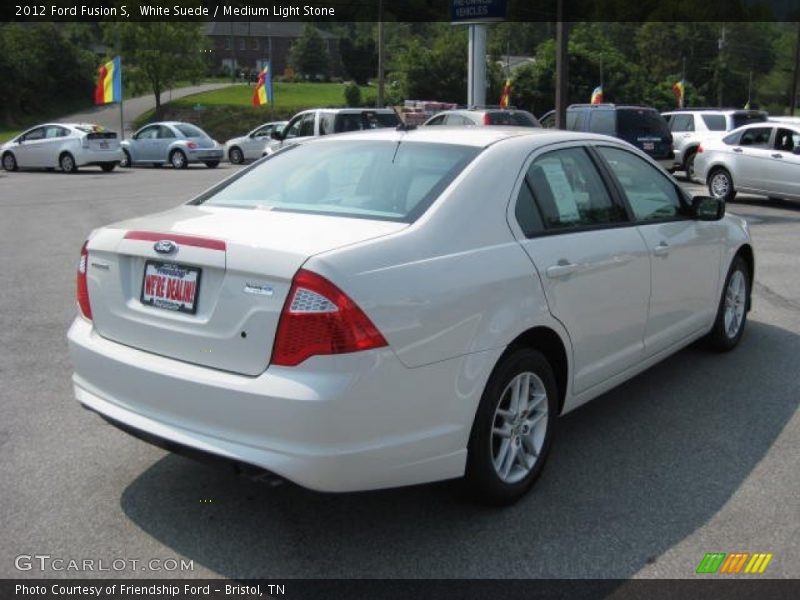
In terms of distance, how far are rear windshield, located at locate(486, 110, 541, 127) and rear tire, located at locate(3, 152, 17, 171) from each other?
56.3ft

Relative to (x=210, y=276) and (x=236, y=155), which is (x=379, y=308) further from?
(x=236, y=155)

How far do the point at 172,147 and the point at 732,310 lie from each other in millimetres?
24898

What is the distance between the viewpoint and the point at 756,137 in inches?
624

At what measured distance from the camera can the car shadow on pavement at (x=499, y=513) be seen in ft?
10.7

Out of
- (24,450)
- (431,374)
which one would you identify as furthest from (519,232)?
(24,450)

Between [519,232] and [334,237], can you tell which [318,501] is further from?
A: [519,232]

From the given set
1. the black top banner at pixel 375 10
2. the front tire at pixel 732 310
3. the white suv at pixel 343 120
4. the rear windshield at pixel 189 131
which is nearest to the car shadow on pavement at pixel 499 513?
the front tire at pixel 732 310

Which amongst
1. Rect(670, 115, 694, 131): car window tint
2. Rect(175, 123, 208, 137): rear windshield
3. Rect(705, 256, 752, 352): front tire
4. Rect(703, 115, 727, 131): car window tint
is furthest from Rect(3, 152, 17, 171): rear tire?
Rect(705, 256, 752, 352): front tire

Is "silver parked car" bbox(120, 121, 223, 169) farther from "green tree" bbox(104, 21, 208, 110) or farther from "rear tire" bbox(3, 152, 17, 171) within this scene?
"green tree" bbox(104, 21, 208, 110)

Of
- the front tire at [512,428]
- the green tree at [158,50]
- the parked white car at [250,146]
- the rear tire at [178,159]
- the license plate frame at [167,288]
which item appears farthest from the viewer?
the green tree at [158,50]

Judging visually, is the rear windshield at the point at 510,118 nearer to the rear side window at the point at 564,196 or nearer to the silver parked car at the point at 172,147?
the silver parked car at the point at 172,147

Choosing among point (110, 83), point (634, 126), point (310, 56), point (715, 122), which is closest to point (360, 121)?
point (634, 126)

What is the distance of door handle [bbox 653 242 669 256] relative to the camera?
4.66 metres

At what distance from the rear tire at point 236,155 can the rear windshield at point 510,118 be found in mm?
14515
